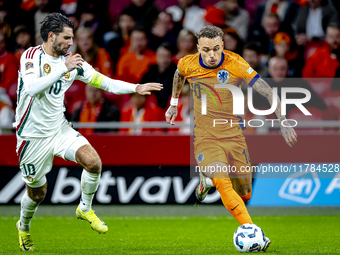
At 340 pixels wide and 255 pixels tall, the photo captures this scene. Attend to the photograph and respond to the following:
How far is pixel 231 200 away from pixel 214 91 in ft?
4.46

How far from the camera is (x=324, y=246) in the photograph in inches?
211

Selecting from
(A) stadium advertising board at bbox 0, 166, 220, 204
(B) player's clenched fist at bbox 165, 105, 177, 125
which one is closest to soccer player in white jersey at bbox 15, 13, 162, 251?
(B) player's clenched fist at bbox 165, 105, 177, 125

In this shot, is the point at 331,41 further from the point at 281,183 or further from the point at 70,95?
the point at 70,95

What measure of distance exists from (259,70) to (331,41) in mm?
1502

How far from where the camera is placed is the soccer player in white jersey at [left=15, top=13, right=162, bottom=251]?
17.5 feet

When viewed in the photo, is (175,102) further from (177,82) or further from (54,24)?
(54,24)

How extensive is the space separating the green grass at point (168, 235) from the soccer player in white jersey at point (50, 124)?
0.40 m

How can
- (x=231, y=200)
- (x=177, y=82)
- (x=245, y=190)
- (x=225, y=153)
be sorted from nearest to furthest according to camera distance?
(x=231, y=200) < (x=225, y=153) < (x=177, y=82) < (x=245, y=190)

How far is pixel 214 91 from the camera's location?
5.68 metres

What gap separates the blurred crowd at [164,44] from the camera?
8477mm

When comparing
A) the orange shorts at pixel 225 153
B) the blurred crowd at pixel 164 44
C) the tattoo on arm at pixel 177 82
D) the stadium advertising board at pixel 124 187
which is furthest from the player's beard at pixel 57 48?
the stadium advertising board at pixel 124 187

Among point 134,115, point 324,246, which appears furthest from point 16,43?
point 324,246

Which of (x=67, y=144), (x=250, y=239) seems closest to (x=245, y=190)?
(x=250, y=239)

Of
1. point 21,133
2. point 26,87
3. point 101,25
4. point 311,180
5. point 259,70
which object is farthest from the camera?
point 101,25
